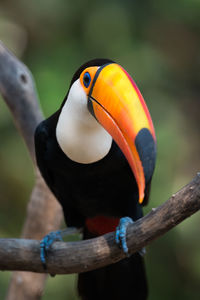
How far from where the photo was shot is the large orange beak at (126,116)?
5.53 feet

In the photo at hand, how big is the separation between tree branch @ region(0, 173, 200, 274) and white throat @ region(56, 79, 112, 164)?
1.24 feet


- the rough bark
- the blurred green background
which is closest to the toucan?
the rough bark

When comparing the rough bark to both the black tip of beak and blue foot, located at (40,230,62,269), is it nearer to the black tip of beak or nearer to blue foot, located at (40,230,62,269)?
blue foot, located at (40,230,62,269)

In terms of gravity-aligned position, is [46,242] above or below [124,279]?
above

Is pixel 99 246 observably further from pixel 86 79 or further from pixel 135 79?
pixel 135 79

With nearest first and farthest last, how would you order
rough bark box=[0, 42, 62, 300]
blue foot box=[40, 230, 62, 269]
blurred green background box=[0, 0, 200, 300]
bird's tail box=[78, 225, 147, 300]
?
blue foot box=[40, 230, 62, 269] < bird's tail box=[78, 225, 147, 300] < rough bark box=[0, 42, 62, 300] < blurred green background box=[0, 0, 200, 300]

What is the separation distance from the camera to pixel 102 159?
2201 mm

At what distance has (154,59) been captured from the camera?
13.3ft

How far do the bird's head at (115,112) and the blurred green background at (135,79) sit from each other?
1.33 metres

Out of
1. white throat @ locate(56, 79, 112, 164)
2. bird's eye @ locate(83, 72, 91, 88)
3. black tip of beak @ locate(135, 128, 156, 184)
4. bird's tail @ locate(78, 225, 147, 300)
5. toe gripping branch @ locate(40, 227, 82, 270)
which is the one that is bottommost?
bird's tail @ locate(78, 225, 147, 300)

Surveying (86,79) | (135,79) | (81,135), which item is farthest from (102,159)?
(135,79)

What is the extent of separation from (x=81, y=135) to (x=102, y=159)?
14 centimetres

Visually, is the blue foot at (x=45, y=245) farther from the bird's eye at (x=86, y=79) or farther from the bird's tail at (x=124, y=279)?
the bird's eye at (x=86, y=79)

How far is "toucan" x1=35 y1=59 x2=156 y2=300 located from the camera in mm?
1776
